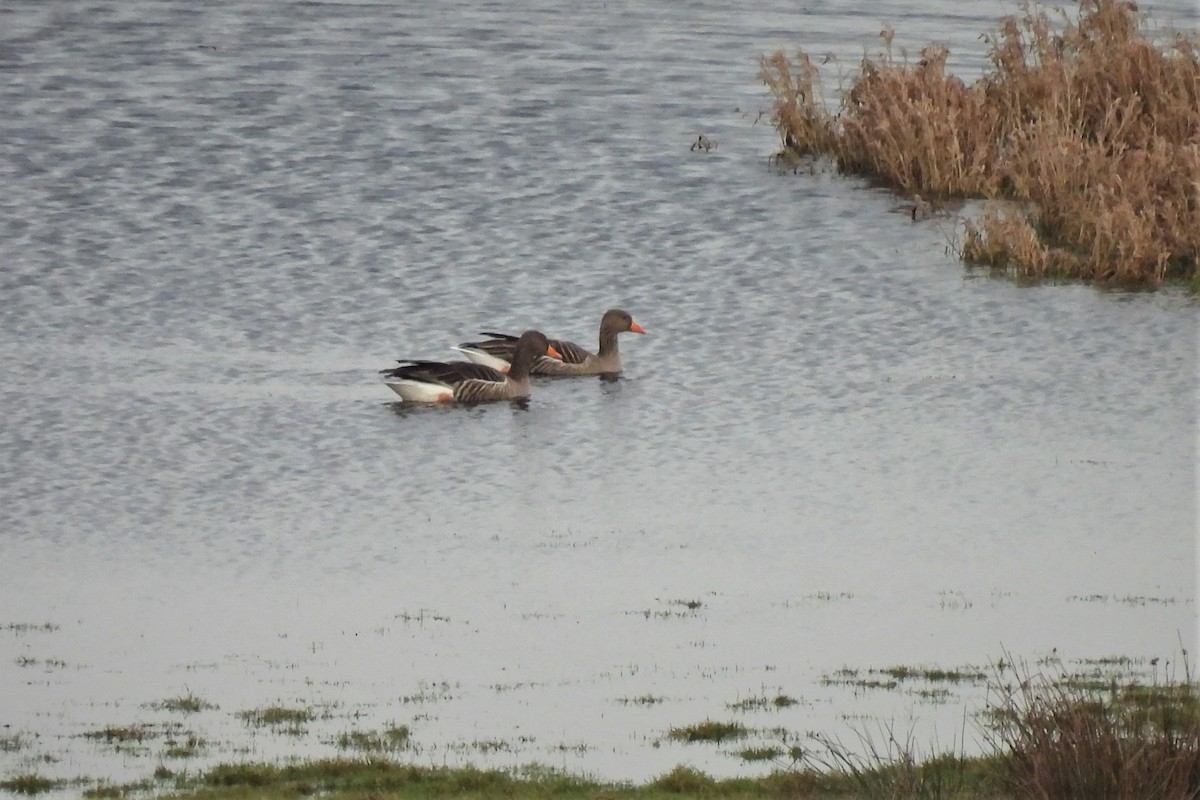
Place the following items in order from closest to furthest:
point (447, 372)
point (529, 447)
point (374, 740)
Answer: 1. point (374, 740)
2. point (529, 447)
3. point (447, 372)

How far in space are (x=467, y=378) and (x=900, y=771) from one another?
38.9 ft

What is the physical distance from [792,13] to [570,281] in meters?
22.2

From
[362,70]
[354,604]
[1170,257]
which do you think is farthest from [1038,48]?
[354,604]

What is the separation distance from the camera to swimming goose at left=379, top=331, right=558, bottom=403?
20109mm

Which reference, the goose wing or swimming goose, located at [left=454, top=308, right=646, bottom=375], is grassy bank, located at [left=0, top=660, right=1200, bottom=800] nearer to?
the goose wing

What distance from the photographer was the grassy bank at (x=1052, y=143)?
84.2ft

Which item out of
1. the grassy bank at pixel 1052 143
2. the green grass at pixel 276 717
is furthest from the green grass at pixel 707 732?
the grassy bank at pixel 1052 143

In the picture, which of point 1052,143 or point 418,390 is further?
point 1052,143

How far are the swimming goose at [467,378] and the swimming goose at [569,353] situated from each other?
26 cm

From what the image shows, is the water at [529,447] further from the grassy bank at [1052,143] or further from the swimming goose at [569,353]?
the grassy bank at [1052,143]

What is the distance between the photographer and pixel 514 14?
4822 cm

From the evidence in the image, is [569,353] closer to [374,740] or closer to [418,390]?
[418,390]

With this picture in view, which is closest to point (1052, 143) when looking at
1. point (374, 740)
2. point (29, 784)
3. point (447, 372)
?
point (447, 372)

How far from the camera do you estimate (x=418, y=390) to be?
65.9 ft
